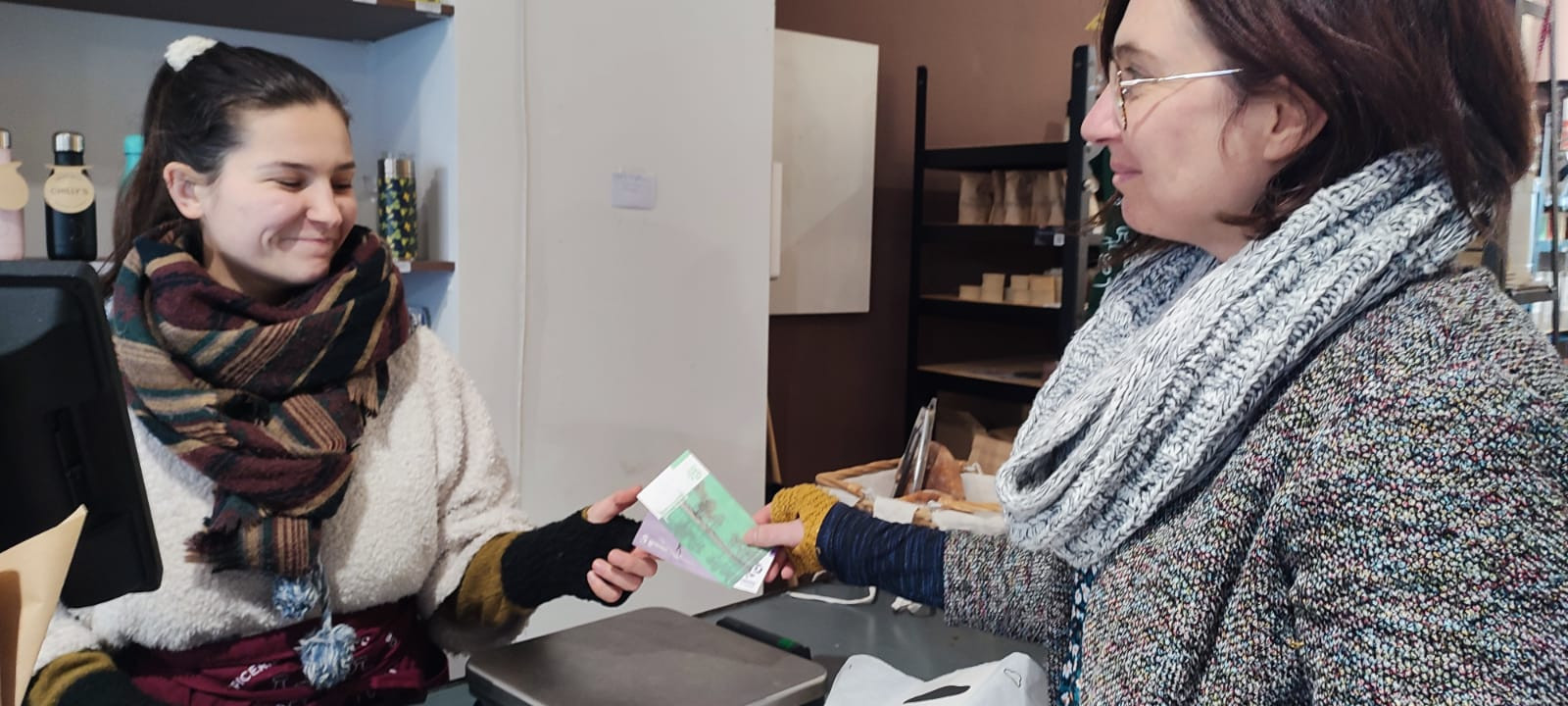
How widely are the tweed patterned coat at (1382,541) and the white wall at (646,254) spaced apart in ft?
5.04

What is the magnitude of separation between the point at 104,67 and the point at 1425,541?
209 cm

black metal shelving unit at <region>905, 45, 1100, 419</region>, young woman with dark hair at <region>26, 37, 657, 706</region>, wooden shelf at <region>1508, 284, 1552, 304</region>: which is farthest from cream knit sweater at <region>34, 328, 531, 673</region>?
wooden shelf at <region>1508, 284, 1552, 304</region>

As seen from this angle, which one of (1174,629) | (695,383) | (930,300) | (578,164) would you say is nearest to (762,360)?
(695,383)

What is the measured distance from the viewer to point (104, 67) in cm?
186

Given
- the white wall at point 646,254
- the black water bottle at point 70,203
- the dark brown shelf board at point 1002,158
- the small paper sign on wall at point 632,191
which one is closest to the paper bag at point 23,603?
the black water bottle at point 70,203

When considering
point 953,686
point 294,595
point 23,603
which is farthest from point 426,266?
point 23,603

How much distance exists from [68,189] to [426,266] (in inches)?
21.6

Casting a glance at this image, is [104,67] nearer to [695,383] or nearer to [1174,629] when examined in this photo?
[695,383]

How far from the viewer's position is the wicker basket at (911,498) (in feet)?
4.67

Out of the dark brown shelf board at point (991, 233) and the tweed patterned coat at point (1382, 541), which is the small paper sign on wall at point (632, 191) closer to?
the dark brown shelf board at point (991, 233)

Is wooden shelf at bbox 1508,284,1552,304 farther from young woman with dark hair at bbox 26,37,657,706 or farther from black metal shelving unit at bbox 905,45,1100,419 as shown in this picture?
young woman with dark hair at bbox 26,37,657,706

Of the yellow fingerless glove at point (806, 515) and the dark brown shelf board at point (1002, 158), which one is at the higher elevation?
the dark brown shelf board at point (1002, 158)

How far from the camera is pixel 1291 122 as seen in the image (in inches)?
30.6

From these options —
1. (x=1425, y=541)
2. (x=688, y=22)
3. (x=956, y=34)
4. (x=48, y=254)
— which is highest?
(x=956, y=34)
